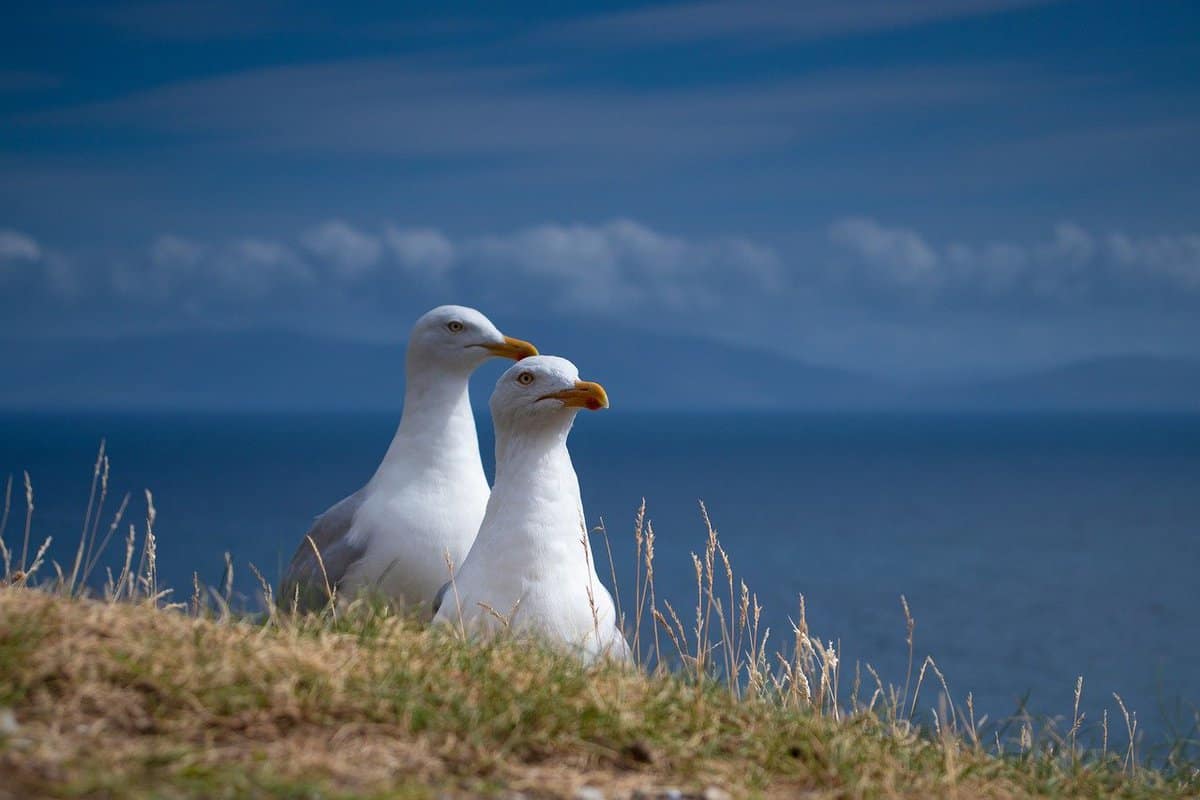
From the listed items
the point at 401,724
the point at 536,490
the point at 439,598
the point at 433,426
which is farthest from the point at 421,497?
the point at 401,724

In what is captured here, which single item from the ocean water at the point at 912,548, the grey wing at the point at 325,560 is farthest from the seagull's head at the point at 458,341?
the ocean water at the point at 912,548

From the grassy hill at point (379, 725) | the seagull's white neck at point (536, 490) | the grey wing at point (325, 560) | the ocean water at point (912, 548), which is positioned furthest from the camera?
the ocean water at point (912, 548)

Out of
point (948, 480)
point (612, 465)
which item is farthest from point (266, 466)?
point (948, 480)

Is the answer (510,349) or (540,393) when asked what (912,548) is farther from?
(540,393)

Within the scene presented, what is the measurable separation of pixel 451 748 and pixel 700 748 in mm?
1004

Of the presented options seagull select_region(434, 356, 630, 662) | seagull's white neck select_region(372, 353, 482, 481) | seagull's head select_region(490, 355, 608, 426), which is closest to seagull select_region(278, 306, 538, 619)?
seagull's white neck select_region(372, 353, 482, 481)

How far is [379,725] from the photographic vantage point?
4.97 meters

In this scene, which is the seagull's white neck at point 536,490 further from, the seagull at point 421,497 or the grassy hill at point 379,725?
the seagull at point 421,497

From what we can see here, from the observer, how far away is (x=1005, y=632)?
81375mm

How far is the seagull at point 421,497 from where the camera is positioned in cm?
875

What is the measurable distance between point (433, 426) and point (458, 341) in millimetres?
580

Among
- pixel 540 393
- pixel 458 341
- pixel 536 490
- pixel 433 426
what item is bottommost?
pixel 536 490

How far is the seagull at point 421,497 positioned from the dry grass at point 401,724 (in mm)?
2050

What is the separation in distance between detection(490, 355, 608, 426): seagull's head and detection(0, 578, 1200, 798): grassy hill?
1.56 metres
